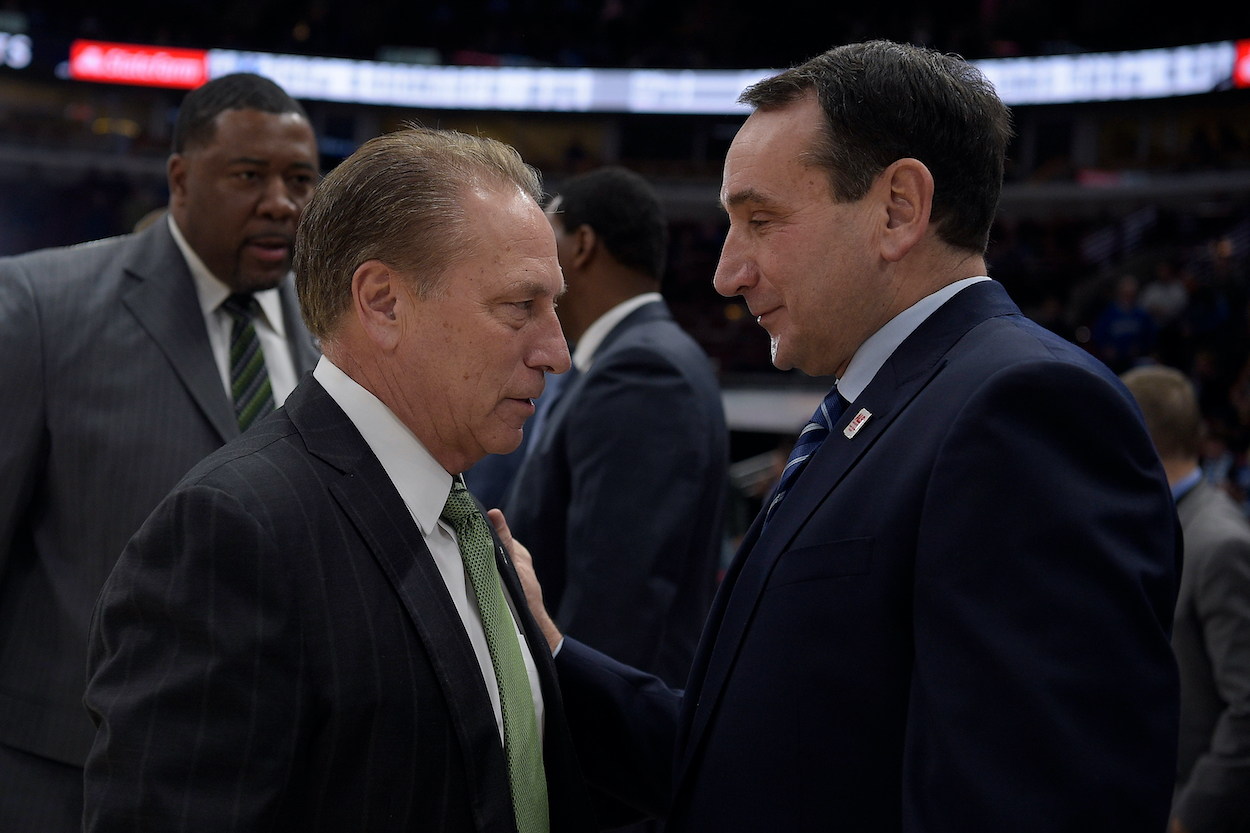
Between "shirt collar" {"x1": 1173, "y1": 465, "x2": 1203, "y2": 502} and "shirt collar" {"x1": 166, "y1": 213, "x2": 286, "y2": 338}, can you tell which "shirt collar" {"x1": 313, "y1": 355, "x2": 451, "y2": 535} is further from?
"shirt collar" {"x1": 1173, "y1": 465, "x2": 1203, "y2": 502}

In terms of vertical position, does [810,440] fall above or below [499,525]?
above

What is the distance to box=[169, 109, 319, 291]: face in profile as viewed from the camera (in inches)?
77.8

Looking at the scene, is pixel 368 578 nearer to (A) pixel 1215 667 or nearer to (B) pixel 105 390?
(B) pixel 105 390

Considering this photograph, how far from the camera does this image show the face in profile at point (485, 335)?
1249 mm

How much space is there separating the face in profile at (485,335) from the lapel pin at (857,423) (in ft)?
1.18

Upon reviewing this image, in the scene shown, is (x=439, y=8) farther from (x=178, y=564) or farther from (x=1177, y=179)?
(x=178, y=564)

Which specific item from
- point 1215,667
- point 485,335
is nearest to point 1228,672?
point 1215,667

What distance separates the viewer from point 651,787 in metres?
1.54

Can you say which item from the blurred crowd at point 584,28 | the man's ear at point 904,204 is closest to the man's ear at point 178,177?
the man's ear at point 904,204

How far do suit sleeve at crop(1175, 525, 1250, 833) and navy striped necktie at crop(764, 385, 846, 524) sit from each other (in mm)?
1810

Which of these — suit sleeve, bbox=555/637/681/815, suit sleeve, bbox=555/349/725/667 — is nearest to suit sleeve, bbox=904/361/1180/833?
suit sleeve, bbox=555/637/681/815

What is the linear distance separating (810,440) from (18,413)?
1265mm

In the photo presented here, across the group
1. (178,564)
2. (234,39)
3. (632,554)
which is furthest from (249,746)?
(234,39)

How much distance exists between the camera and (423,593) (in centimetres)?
117
